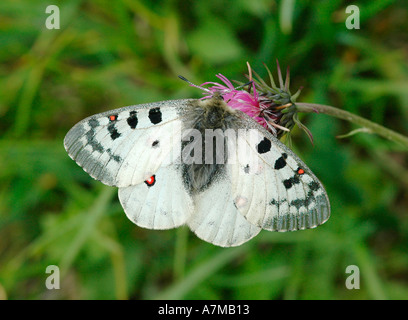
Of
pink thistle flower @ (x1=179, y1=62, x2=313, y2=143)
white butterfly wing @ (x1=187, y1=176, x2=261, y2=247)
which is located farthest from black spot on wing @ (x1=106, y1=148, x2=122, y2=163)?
pink thistle flower @ (x1=179, y1=62, x2=313, y2=143)

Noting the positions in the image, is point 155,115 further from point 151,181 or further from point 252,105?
point 252,105

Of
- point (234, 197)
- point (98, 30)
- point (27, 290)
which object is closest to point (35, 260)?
point (27, 290)

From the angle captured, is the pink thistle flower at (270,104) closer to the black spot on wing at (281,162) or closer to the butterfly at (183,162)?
the butterfly at (183,162)

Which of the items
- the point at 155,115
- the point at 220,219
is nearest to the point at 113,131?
the point at 155,115

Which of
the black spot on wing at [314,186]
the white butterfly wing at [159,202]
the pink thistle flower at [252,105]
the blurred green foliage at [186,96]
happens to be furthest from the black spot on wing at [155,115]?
the blurred green foliage at [186,96]

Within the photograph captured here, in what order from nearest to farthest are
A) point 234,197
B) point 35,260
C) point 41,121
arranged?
1. point 234,197
2. point 35,260
3. point 41,121

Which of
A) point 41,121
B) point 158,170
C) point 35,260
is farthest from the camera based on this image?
point 41,121

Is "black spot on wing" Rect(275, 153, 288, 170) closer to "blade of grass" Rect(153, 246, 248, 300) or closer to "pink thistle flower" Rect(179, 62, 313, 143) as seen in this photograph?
"pink thistle flower" Rect(179, 62, 313, 143)
